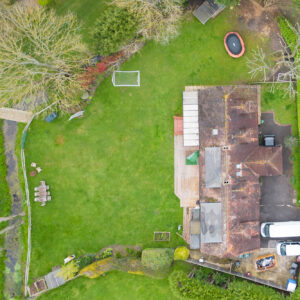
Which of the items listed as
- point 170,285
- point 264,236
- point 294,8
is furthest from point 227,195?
point 294,8

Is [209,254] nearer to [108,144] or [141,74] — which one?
[108,144]

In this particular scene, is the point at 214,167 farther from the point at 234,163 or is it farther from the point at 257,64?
the point at 257,64

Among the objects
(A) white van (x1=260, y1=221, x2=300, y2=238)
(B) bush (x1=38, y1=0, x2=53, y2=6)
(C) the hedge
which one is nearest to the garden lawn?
(C) the hedge

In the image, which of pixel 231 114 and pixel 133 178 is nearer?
pixel 231 114

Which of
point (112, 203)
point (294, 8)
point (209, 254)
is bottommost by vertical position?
point (209, 254)

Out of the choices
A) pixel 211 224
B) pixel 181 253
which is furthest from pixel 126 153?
pixel 181 253

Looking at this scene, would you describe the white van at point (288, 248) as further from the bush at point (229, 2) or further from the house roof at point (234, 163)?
the bush at point (229, 2)

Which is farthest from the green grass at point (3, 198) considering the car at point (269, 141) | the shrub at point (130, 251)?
the car at point (269, 141)
